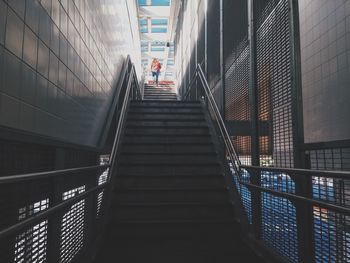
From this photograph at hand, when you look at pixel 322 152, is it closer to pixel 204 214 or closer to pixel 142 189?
pixel 204 214

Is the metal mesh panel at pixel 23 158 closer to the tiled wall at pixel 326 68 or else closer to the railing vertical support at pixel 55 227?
the railing vertical support at pixel 55 227

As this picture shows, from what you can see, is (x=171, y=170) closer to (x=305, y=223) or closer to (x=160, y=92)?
(x=305, y=223)

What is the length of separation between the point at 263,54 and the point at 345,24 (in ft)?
2.34

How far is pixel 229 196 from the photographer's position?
10.3 ft

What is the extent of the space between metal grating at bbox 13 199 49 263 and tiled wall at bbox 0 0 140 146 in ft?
1.38

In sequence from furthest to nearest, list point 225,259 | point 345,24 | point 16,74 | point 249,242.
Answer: point 249,242
point 225,259
point 345,24
point 16,74

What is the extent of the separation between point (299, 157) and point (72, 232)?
1504 mm

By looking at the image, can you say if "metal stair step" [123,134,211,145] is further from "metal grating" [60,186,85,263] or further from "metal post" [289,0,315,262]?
"metal post" [289,0,315,262]

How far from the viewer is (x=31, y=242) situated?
1.34 meters

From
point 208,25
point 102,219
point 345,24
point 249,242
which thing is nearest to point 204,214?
point 249,242

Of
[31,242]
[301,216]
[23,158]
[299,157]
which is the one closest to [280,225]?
[301,216]

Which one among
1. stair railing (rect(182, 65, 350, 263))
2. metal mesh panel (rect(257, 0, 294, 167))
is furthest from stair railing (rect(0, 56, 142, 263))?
metal mesh panel (rect(257, 0, 294, 167))

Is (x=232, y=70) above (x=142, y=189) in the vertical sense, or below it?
above

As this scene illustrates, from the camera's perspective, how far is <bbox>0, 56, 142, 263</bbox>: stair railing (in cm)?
119
